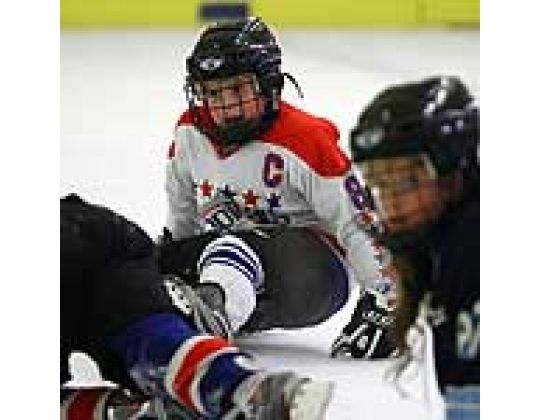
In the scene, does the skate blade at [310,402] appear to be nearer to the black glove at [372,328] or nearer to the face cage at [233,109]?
the black glove at [372,328]

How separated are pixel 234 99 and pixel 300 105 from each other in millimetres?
37

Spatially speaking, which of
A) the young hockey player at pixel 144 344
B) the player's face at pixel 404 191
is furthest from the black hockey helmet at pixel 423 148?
the young hockey player at pixel 144 344

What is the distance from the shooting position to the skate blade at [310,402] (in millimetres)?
756

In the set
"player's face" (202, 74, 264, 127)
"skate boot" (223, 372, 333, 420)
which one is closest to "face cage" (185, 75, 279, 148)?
"player's face" (202, 74, 264, 127)

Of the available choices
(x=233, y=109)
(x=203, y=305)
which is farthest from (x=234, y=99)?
(x=203, y=305)

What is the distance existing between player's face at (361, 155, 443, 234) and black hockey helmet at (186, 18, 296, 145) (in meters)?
0.08

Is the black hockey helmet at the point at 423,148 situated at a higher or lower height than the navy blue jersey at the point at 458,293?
higher

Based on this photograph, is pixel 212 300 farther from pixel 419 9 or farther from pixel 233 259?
pixel 419 9

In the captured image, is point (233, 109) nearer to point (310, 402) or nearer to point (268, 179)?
point (268, 179)

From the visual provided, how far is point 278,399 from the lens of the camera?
0.75 meters

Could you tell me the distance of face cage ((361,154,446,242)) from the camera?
69cm

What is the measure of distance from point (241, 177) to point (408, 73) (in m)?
0.10

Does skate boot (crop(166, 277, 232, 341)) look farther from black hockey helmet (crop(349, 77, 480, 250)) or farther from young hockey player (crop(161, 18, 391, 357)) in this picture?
black hockey helmet (crop(349, 77, 480, 250))
